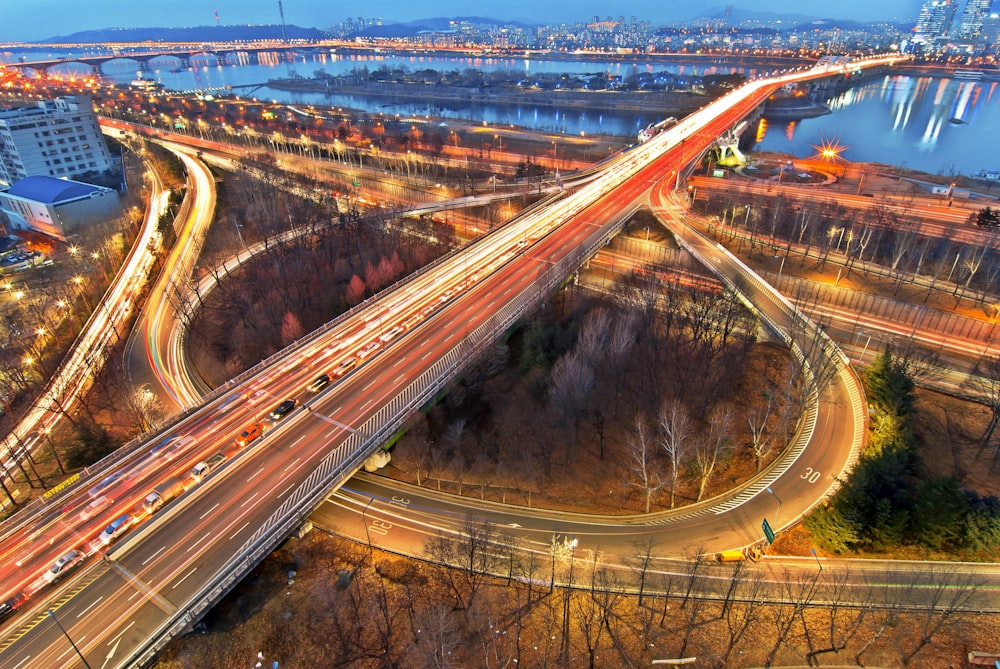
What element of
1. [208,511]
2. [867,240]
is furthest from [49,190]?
[867,240]

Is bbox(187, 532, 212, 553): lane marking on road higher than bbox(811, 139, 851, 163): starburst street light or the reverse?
the reverse

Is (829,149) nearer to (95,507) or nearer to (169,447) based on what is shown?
(169,447)

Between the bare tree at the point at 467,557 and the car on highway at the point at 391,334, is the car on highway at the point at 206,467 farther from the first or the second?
the car on highway at the point at 391,334

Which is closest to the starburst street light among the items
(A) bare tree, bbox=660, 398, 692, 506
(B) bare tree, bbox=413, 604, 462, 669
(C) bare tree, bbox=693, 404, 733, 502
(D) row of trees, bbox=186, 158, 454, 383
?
(D) row of trees, bbox=186, 158, 454, 383

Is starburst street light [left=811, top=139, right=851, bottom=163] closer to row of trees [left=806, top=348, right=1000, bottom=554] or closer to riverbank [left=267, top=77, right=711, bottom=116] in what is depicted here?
riverbank [left=267, top=77, right=711, bottom=116]

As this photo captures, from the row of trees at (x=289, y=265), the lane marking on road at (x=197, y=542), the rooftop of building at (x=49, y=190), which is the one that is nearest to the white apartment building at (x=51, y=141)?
the rooftop of building at (x=49, y=190)

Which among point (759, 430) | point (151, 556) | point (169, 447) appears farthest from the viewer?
point (759, 430)
